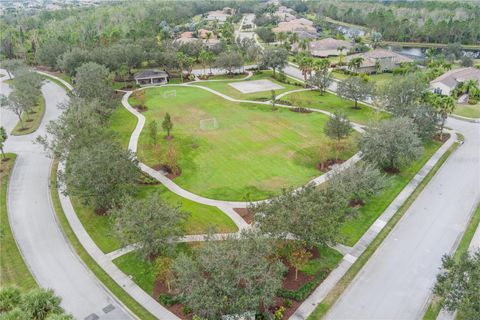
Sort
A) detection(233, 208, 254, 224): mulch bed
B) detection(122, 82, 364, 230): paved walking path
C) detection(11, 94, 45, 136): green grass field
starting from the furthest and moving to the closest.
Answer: detection(11, 94, 45, 136): green grass field → detection(122, 82, 364, 230): paved walking path → detection(233, 208, 254, 224): mulch bed

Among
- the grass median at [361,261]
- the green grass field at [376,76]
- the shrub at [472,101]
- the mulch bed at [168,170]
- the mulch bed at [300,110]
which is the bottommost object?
the grass median at [361,261]

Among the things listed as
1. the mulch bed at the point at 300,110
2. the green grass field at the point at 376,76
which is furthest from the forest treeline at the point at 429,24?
the mulch bed at the point at 300,110

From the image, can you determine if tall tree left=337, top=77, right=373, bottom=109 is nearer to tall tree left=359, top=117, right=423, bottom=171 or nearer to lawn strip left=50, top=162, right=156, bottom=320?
tall tree left=359, top=117, right=423, bottom=171

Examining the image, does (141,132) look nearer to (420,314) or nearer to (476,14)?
(420,314)

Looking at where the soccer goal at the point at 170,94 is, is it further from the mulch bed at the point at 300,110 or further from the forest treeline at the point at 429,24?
the forest treeline at the point at 429,24

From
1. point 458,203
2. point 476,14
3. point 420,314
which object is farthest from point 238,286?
point 476,14

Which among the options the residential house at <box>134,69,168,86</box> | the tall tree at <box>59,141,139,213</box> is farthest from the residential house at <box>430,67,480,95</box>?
the tall tree at <box>59,141,139,213</box>
